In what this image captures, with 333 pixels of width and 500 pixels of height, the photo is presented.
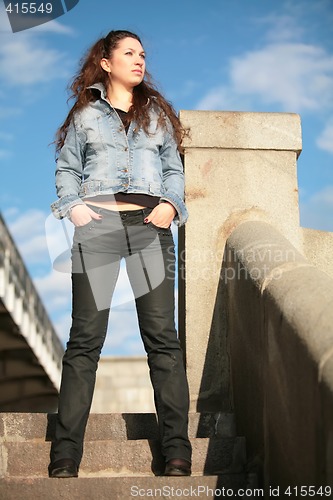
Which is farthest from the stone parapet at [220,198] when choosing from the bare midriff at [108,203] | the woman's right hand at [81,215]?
the woman's right hand at [81,215]

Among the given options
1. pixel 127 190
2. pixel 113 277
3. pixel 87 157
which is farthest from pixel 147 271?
pixel 87 157

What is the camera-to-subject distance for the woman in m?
3.35

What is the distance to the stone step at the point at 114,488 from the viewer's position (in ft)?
10.1

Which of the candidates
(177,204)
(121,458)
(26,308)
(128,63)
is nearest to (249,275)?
(177,204)

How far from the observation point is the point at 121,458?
11.2ft

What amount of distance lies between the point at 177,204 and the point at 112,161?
391mm

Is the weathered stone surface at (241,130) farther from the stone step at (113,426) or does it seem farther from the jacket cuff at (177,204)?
the stone step at (113,426)

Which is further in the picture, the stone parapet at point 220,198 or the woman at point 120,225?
the stone parapet at point 220,198

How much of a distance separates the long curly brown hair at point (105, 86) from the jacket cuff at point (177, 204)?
44 cm

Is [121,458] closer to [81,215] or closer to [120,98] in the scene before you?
[81,215]

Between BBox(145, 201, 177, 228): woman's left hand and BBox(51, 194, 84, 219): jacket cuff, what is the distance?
0.34m

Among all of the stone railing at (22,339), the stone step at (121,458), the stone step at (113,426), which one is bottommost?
the stone step at (121,458)

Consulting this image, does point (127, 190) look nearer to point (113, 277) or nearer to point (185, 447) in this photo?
point (113, 277)

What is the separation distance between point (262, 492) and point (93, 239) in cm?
138
